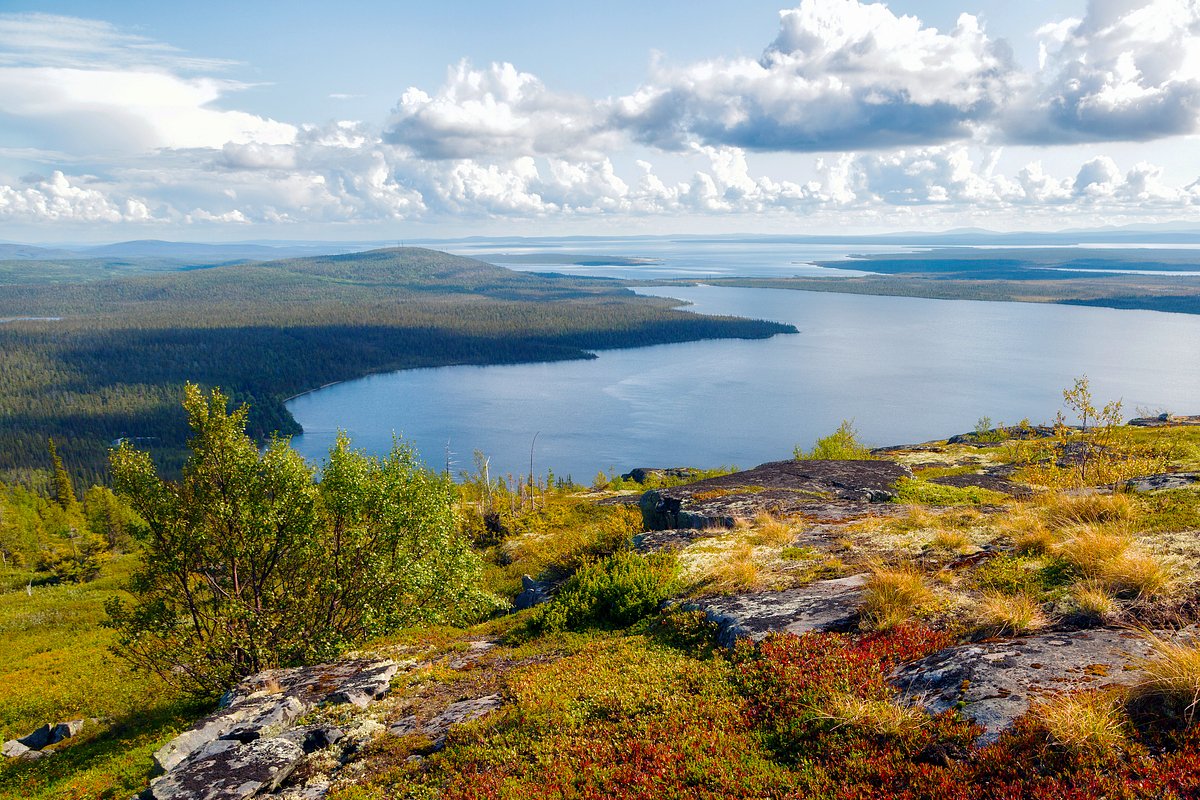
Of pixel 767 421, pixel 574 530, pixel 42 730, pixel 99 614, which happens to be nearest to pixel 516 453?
pixel 767 421

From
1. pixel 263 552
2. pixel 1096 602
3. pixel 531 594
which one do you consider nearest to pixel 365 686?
pixel 263 552

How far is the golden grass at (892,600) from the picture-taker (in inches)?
540

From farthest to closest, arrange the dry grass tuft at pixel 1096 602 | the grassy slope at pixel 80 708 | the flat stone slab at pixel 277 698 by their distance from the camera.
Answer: the grassy slope at pixel 80 708 < the flat stone slab at pixel 277 698 < the dry grass tuft at pixel 1096 602

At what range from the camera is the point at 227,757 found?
13992 mm

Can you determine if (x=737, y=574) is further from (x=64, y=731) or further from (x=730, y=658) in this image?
(x=64, y=731)

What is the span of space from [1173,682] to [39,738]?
36762mm

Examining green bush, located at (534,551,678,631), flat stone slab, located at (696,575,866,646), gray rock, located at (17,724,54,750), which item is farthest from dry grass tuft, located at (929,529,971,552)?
gray rock, located at (17,724,54,750)

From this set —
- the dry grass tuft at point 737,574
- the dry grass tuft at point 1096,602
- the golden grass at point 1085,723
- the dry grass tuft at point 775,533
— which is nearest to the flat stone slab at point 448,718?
the dry grass tuft at point 737,574

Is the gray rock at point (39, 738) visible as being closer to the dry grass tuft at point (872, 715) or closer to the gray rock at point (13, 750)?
the gray rock at point (13, 750)

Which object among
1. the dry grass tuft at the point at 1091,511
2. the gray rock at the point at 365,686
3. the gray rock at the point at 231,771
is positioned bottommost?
the gray rock at the point at 365,686

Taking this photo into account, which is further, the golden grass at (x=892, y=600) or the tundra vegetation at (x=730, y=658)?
the golden grass at (x=892, y=600)

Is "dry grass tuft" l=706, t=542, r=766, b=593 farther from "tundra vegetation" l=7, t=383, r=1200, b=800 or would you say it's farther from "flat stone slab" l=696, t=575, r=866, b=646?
"flat stone slab" l=696, t=575, r=866, b=646

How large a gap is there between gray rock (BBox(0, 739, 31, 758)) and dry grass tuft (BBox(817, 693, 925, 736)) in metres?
30.5

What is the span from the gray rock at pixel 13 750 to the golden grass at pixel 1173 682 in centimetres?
3477
